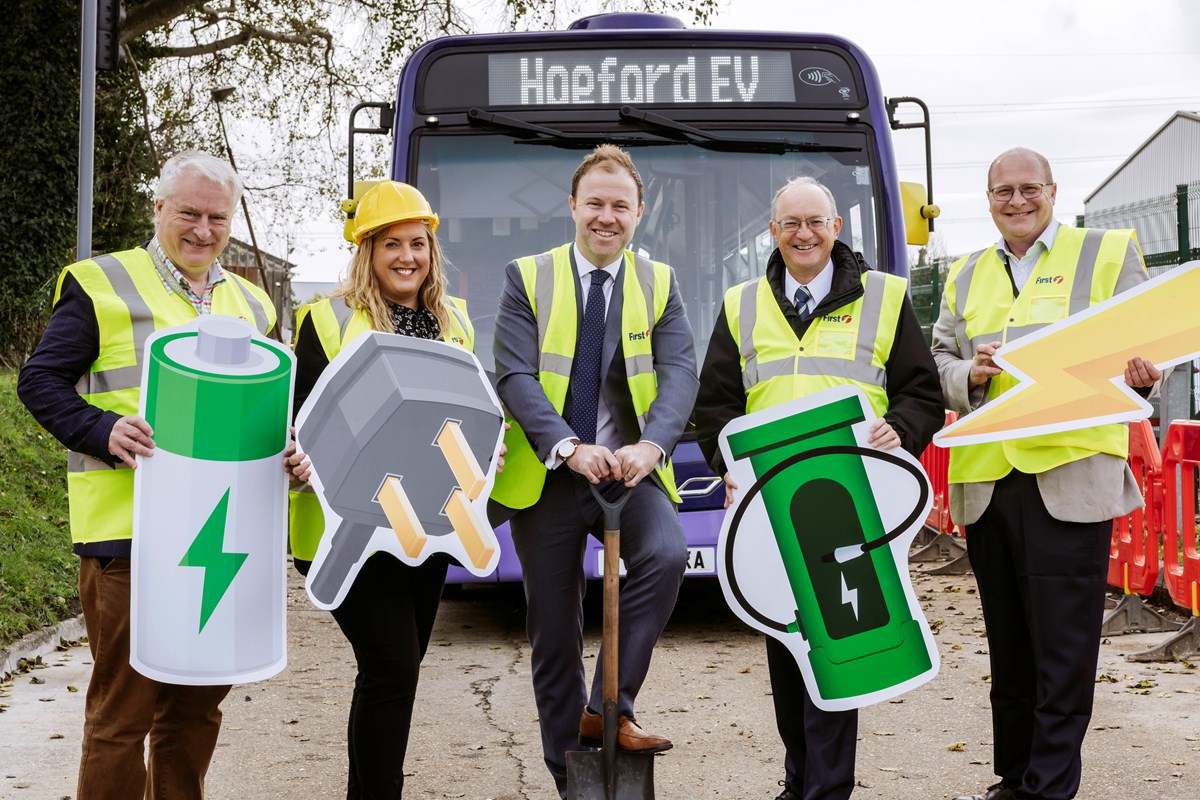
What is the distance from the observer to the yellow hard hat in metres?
3.75

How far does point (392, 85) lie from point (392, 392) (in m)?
16.8

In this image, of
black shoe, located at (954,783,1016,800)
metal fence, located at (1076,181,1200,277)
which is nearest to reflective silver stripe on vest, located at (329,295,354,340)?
black shoe, located at (954,783,1016,800)

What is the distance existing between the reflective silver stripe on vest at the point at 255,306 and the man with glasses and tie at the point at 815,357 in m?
1.30

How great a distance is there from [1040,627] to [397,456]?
1.96m

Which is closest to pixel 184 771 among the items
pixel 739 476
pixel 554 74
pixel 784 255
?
pixel 739 476

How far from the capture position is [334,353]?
375cm

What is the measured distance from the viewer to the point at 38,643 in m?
7.31

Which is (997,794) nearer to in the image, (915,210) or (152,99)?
(915,210)

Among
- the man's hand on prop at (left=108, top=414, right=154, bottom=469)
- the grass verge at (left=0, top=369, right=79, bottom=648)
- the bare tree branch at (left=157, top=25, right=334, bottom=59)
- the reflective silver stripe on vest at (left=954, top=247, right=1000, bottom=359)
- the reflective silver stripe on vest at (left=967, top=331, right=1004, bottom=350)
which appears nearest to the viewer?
the man's hand on prop at (left=108, top=414, right=154, bottom=469)

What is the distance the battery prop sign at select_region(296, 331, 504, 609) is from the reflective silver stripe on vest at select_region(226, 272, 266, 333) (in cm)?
27

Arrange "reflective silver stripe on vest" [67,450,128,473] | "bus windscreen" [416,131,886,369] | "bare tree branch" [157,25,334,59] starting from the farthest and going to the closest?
"bare tree branch" [157,25,334,59] < "bus windscreen" [416,131,886,369] < "reflective silver stripe on vest" [67,450,128,473]

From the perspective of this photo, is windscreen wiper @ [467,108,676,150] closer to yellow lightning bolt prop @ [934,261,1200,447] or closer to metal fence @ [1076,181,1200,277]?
yellow lightning bolt prop @ [934,261,1200,447]

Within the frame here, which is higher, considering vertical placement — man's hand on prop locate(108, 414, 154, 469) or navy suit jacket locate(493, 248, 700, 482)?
navy suit jacket locate(493, 248, 700, 482)

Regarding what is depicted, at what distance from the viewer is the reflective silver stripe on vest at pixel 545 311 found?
4.01m
